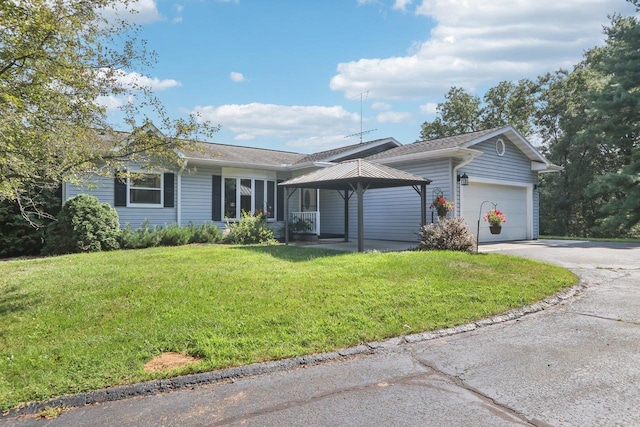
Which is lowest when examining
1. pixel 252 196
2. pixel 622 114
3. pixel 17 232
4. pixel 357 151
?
pixel 17 232

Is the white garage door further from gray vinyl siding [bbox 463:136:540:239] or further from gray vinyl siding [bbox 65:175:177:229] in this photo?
gray vinyl siding [bbox 65:175:177:229]

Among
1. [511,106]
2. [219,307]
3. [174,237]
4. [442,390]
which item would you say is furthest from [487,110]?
[442,390]

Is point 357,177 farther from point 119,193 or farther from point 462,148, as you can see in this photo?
point 119,193

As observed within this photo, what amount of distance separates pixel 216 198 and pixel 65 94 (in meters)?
9.68

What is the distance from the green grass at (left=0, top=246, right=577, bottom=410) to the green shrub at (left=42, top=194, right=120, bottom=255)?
7.32ft

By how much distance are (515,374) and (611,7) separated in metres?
27.4

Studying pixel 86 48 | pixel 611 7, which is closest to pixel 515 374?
pixel 86 48

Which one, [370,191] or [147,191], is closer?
[147,191]

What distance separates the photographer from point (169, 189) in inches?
559

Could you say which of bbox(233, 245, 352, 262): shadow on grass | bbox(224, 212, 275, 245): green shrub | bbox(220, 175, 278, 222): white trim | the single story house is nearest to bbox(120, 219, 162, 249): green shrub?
the single story house

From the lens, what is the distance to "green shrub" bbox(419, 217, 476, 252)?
33.8 ft

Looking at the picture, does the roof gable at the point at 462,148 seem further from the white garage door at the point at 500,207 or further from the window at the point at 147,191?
the window at the point at 147,191

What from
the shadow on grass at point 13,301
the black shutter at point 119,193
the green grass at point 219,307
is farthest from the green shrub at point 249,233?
the shadow on grass at point 13,301

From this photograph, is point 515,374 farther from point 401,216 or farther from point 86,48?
point 401,216
